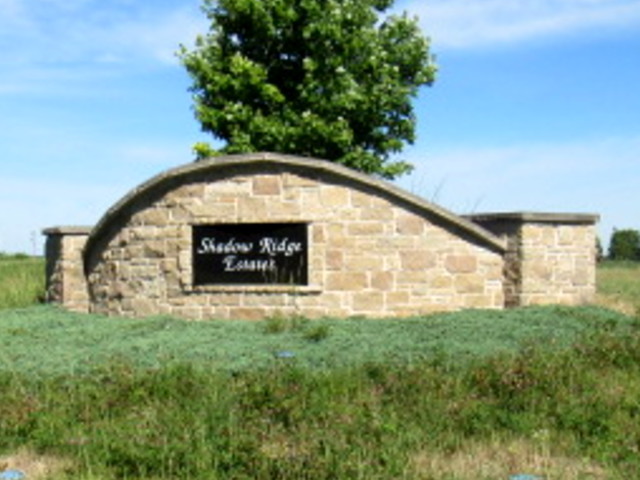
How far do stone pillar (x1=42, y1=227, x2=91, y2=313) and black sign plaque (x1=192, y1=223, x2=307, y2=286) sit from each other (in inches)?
134

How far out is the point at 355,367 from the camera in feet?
36.1

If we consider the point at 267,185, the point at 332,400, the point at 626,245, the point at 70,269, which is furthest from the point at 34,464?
the point at 626,245

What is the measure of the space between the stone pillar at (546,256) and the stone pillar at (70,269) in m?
7.73

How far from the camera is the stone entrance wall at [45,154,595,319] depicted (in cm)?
1581

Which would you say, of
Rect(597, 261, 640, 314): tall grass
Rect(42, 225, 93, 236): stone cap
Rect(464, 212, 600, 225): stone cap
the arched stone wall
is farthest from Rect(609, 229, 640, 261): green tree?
Rect(42, 225, 93, 236): stone cap

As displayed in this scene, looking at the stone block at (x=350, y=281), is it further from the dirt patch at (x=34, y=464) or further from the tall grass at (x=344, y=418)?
the dirt patch at (x=34, y=464)

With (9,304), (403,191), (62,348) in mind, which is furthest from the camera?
(9,304)

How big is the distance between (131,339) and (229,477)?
681 cm

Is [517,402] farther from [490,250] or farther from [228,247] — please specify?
[228,247]

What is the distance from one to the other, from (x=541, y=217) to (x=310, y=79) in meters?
11.5

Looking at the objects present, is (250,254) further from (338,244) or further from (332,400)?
(332,400)

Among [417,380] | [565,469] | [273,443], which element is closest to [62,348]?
[417,380]

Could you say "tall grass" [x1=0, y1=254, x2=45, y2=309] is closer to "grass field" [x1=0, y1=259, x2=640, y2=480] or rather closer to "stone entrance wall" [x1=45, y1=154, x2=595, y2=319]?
"stone entrance wall" [x1=45, y1=154, x2=595, y2=319]

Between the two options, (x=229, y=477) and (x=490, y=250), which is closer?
(x=229, y=477)
